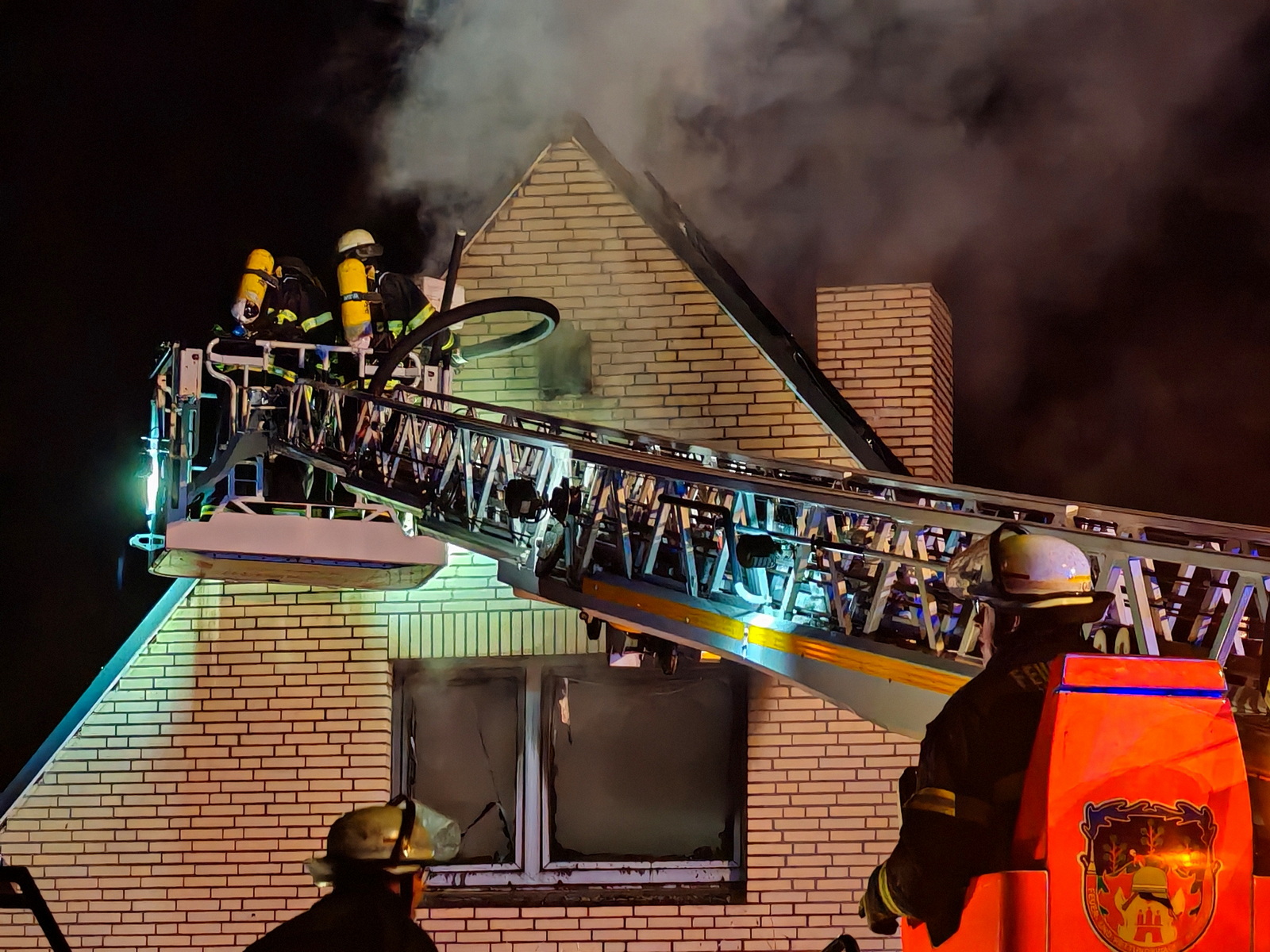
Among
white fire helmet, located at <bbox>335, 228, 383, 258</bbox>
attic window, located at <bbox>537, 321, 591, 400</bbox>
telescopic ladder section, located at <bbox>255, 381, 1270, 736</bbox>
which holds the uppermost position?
white fire helmet, located at <bbox>335, 228, 383, 258</bbox>

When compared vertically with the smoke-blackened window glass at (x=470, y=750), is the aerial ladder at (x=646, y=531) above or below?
above

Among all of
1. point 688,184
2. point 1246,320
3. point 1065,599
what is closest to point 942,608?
point 1065,599

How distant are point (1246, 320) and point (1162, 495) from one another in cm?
141

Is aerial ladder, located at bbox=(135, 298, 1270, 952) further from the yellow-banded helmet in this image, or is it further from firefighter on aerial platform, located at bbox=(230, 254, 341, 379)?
the yellow-banded helmet

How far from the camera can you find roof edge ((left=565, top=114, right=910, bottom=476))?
27.3 feet

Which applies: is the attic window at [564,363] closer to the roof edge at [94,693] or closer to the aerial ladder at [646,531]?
the aerial ladder at [646,531]

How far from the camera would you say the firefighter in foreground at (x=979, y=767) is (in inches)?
110

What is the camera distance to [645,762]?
812 cm

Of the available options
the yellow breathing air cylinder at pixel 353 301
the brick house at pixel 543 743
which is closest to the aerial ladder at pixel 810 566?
the yellow breathing air cylinder at pixel 353 301

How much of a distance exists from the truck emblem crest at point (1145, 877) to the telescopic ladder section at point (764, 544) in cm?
133

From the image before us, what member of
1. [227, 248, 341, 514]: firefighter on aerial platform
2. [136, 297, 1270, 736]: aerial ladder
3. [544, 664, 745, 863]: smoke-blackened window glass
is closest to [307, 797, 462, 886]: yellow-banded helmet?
[136, 297, 1270, 736]: aerial ladder

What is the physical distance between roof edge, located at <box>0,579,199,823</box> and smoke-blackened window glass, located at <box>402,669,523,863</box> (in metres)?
1.41

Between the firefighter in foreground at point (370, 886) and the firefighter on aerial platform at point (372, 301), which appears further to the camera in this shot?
the firefighter on aerial platform at point (372, 301)

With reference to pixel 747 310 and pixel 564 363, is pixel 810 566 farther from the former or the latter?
pixel 564 363
